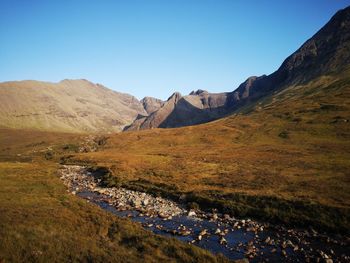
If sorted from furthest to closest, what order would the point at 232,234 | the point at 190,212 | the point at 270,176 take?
1. the point at 270,176
2. the point at 190,212
3. the point at 232,234

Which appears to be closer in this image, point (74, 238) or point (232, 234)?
point (74, 238)

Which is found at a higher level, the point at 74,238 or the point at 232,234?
the point at 74,238

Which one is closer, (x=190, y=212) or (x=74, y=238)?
(x=74, y=238)

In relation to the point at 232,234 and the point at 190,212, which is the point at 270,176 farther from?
the point at 232,234

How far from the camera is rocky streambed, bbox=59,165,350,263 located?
22672 mm

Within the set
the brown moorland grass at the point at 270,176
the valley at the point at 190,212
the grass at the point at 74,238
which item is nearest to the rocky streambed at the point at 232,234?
the valley at the point at 190,212

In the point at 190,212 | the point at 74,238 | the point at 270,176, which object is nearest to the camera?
the point at 74,238

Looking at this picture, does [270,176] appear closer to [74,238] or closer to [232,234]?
[232,234]

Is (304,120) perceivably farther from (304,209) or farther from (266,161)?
(304,209)

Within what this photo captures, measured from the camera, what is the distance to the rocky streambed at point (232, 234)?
2267 cm

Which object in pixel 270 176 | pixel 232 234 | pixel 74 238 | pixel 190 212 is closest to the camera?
pixel 74 238

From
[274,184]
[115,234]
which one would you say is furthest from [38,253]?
[274,184]

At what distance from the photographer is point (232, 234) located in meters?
27.4

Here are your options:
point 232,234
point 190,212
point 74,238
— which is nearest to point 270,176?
point 190,212
